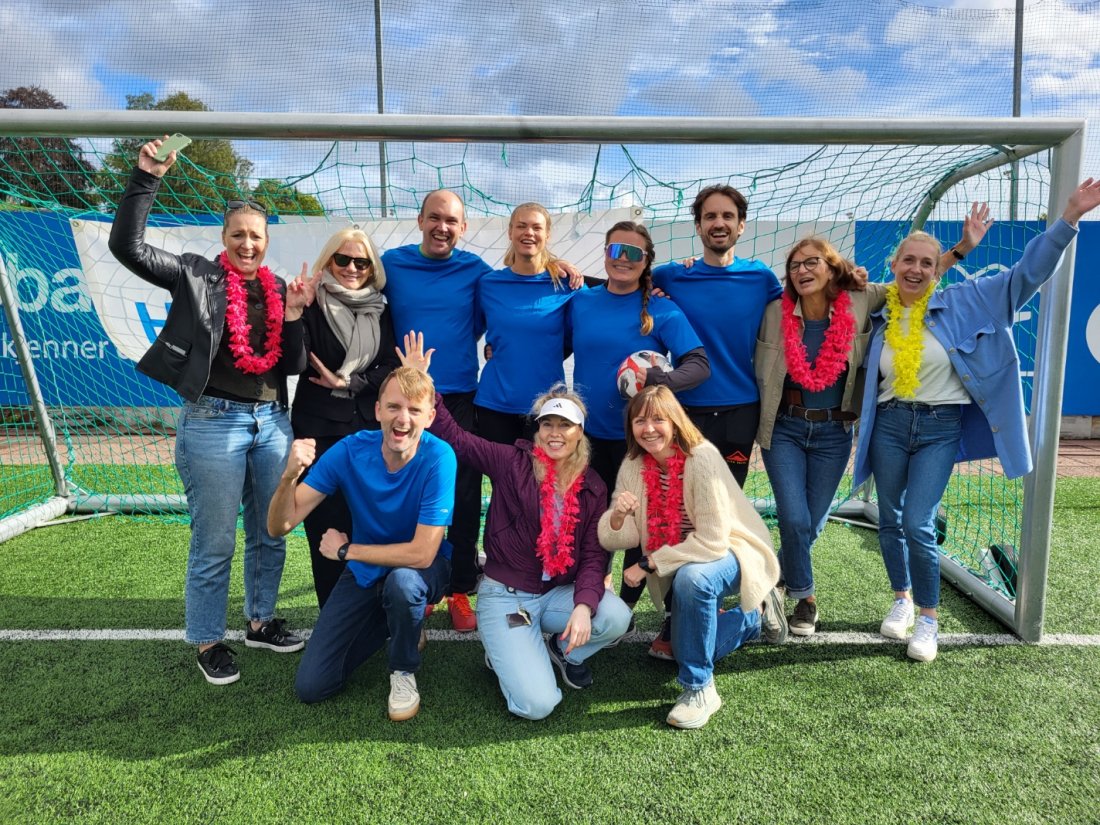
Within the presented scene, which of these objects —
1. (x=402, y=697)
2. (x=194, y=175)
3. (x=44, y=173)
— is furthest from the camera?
(x=194, y=175)

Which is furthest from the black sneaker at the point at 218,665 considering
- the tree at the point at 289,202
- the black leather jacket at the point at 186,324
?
the tree at the point at 289,202

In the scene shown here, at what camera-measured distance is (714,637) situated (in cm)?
276

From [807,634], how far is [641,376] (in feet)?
5.20

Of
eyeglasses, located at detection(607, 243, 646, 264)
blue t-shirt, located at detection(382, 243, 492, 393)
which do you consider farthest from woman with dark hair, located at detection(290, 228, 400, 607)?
eyeglasses, located at detection(607, 243, 646, 264)

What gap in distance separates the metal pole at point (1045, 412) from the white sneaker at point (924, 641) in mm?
481

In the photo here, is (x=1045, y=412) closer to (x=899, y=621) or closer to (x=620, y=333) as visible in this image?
(x=899, y=621)

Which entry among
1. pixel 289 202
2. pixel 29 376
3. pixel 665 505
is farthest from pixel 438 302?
pixel 289 202

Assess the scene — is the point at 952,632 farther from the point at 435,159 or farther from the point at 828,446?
the point at 435,159

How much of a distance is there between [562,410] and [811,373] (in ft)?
3.80

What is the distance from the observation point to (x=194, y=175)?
19.4ft

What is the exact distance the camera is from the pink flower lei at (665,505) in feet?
9.42

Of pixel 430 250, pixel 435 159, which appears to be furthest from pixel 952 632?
pixel 435 159

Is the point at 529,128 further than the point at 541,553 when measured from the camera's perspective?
Yes

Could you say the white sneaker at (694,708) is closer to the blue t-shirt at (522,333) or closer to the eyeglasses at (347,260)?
the blue t-shirt at (522,333)
